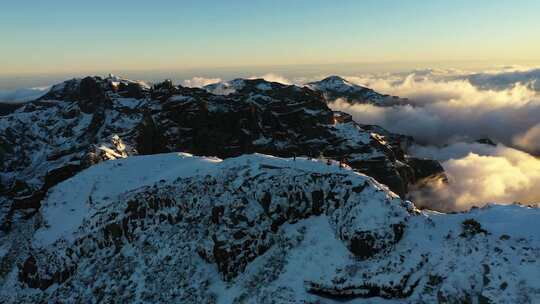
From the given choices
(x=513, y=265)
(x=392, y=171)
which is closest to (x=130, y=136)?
(x=392, y=171)

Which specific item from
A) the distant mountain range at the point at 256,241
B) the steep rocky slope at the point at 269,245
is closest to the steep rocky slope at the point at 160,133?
the distant mountain range at the point at 256,241

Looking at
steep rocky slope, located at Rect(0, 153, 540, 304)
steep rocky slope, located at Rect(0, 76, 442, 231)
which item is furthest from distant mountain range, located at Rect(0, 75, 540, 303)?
steep rocky slope, located at Rect(0, 76, 442, 231)

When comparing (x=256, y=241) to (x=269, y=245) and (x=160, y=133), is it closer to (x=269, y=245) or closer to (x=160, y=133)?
(x=269, y=245)

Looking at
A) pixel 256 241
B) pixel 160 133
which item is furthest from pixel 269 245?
pixel 160 133

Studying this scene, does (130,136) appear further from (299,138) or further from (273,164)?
(273,164)

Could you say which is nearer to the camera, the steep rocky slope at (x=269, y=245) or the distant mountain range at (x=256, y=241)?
the steep rocky slope at (x=269, y=245)

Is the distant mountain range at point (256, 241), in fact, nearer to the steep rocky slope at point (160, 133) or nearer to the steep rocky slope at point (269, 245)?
the steep rocky slope at point (269, 245)
